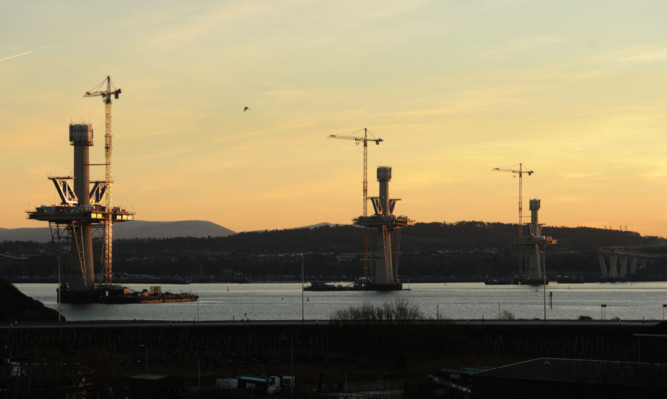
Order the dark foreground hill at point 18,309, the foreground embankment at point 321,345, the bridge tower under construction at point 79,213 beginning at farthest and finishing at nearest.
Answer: the bridge tower under construction at point 79,213
the dark foreground hill at point 18,309
the foreground embankment at point 321,345

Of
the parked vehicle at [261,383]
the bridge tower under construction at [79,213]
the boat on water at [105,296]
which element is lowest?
the parked vehicle at [261,383]

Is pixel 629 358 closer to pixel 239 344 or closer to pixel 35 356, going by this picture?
pixel 239 344

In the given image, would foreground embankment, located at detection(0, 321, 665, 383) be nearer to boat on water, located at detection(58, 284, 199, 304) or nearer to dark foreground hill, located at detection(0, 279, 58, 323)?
dark foreground hill, located at detection(0, 279, 58, 323)

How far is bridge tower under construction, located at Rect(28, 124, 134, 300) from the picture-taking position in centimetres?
16750

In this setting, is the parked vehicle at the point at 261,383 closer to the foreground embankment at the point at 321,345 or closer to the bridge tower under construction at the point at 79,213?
the foreground embankment at the point at 321,345

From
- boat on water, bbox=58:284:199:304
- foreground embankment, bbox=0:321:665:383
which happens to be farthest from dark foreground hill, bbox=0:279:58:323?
boat on water, bbox=58:284:199:304

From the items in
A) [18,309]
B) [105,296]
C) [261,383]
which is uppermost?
[18,309]

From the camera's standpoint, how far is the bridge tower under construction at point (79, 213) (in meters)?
168

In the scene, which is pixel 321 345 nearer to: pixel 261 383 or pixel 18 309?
pixel 261 383

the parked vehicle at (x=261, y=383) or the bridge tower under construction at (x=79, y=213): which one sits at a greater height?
the bridge tower under construction at (x=79, y=213)

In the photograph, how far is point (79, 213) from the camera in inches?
6575

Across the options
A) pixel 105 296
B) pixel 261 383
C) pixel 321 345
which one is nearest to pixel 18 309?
pixel 321 345

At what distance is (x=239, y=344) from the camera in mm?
73375

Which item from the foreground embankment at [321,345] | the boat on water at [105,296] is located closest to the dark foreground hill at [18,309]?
the foreground embankment at [321,345]
